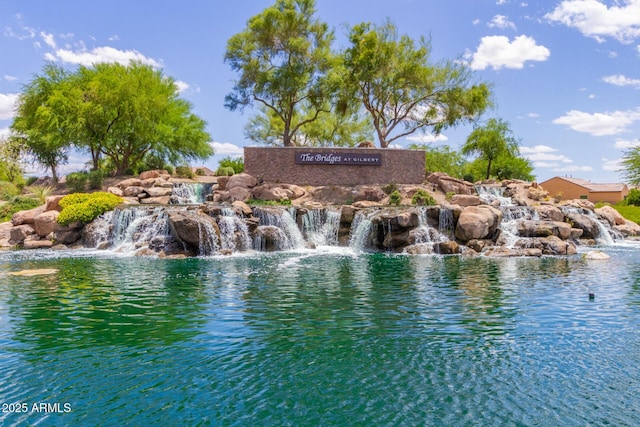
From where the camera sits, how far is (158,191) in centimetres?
3444

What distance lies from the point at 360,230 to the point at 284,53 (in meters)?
23.2

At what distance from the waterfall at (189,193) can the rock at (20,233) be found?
9.07 metres

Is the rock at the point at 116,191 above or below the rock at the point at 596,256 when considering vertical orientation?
above

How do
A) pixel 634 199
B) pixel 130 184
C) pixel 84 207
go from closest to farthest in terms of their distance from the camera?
pixel 84 207 < pixel 130 184 < pixel 634 199

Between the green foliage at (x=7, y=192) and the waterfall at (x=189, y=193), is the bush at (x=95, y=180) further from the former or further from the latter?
the waterfall at (x=189, y=193)

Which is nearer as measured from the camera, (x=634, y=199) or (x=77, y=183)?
(x=77, y=183)

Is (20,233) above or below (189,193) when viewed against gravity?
below

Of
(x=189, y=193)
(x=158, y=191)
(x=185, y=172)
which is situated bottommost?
(x=189, y=193)

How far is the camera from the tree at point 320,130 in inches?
2314

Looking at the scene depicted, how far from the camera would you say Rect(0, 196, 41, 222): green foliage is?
108ft

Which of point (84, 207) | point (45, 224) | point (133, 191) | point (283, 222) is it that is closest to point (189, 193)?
point (133, 191)

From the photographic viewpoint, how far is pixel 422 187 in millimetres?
38000

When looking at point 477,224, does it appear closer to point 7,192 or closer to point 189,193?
point 189,193

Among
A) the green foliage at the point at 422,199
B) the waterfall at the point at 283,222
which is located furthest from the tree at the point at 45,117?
the green foliage at the point at 422,199
